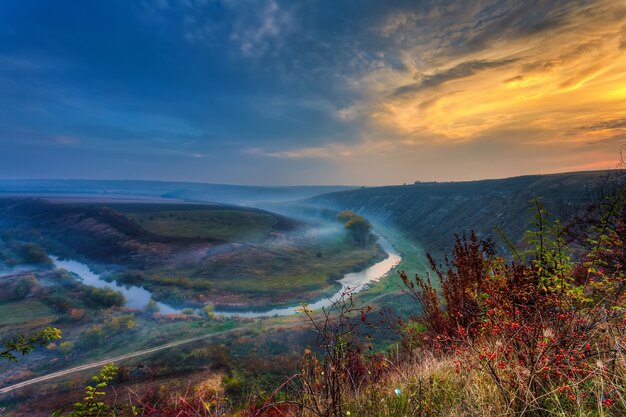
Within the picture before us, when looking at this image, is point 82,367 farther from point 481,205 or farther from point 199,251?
point 481,205

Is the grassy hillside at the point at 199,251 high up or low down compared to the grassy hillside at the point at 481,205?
down

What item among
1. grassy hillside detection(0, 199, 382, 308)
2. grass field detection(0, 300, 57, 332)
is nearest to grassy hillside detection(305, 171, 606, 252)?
grassy hillside detection(0, 199, 382, 308)

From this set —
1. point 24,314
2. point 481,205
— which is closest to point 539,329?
point 24,314

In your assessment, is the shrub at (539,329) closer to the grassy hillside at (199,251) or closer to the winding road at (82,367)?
the winding road at (82,367)

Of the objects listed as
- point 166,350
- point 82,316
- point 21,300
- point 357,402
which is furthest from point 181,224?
point 357,402

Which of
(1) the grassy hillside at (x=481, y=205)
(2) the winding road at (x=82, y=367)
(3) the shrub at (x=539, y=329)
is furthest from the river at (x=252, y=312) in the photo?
(3) the shrub at (x=539, y=329)

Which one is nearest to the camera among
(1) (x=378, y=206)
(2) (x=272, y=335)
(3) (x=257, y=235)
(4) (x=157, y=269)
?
(2) (x=272, y=335)

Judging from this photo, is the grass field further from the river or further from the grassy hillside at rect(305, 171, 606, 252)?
the grassy hillside at rect(305, 171, 606, 252)

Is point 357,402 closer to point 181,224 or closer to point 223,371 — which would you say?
point 223,371

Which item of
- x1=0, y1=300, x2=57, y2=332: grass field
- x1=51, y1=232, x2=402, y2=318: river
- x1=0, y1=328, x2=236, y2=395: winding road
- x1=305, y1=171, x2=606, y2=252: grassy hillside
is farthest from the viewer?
x1=305, y1=171, x2=606, y2=252: grassy hillside
